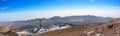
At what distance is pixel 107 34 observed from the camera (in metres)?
25.2

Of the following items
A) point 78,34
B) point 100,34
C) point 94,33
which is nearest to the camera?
point 100,34

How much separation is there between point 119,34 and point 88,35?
7910 mm

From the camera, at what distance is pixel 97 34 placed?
28047 millimetres

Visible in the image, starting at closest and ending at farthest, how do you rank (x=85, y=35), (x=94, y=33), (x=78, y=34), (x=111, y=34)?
(x=111, y=34) < (x=94, y=33) < (x=85, y=35) < (x=78, y=34)

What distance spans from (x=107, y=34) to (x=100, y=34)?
87.2 inches

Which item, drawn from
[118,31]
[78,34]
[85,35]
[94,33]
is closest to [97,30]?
[94,33]

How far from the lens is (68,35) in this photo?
35.6m

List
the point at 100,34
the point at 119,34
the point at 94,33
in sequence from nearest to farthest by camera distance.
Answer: the point at 119,34
the point at 100,34
the point at 94,33

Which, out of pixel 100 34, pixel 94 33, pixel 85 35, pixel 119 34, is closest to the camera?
pixel 119 34

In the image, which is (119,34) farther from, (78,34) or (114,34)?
(78,34)

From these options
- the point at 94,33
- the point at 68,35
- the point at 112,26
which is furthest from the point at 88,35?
the point at 68,35

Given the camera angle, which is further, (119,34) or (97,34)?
(97,34)

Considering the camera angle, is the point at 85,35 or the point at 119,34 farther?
the point at 85,35

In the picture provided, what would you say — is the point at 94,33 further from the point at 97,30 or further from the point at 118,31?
the point at 118,31
